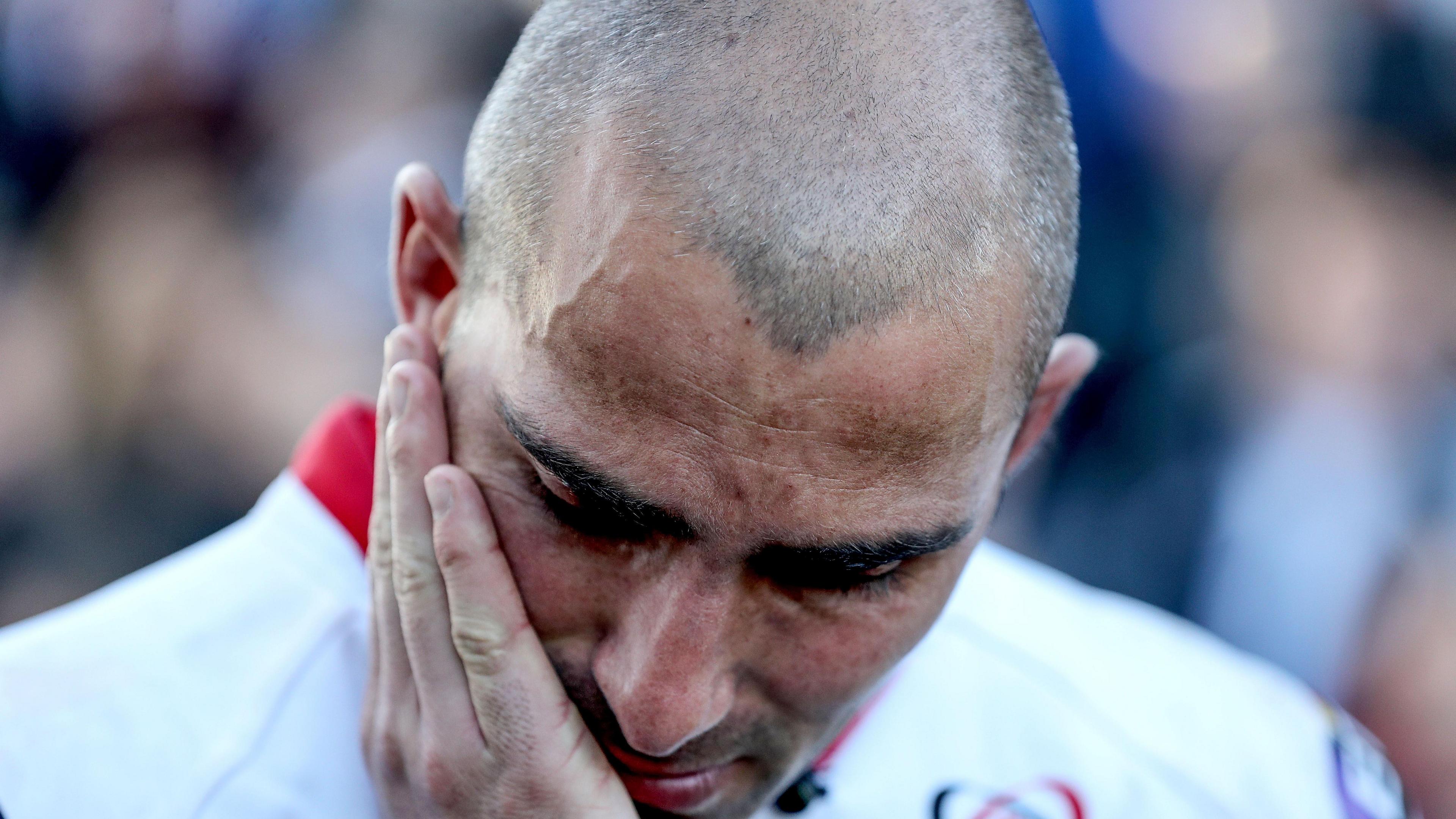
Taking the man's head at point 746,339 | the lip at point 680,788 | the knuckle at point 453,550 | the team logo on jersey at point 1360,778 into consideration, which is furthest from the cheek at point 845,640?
the team logo on jersey at point 1360,778

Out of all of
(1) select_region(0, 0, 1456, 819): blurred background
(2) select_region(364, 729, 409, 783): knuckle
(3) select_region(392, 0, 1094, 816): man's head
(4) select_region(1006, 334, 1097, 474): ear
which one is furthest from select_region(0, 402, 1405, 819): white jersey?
(1) select_region(0, 0, 1456, 819): blurred background

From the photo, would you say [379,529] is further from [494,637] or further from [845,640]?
[845,640]

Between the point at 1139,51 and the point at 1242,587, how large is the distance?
6.58 feet

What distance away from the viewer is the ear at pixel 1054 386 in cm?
183

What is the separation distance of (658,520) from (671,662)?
18 centimetres

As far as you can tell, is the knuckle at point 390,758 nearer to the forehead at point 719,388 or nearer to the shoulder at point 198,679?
the shoulder at point 198,679

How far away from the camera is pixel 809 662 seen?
1.59 meters

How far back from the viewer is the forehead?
1.34 metres

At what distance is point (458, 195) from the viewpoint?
4.47m

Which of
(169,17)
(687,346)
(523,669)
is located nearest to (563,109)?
(687,346)

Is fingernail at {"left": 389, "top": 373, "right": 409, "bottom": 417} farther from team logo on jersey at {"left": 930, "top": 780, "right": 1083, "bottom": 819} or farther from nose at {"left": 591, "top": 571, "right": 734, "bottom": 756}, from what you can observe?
team logo on jersey at {"left": 930, "top": 780, "right": 1083, "bottom": 819}

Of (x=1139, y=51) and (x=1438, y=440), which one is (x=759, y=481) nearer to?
(x=1438, y=440)

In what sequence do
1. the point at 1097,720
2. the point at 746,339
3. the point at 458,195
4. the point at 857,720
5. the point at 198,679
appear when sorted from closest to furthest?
1. the point at 746,339
2. the point at 198,679
3. the point at 857,720
4. the point at 1097,720
5. the point at 458,195

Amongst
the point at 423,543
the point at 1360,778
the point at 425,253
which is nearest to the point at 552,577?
the point at 423,543
